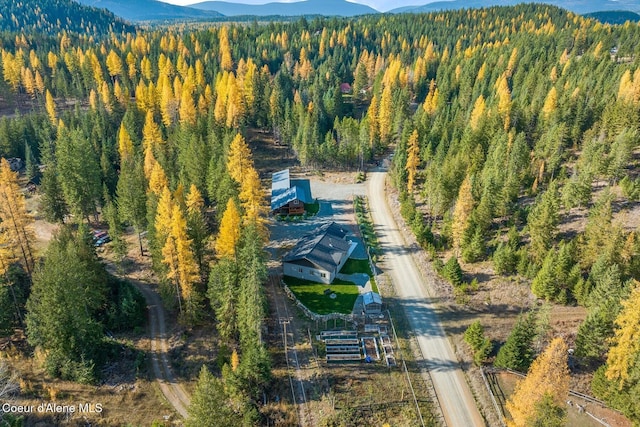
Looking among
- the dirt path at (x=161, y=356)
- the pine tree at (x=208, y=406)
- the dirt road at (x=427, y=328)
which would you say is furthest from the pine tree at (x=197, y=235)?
the dirt road at (x=427, y=328)

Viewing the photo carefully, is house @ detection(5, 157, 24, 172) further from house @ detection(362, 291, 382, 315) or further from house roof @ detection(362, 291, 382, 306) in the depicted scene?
house @ detection(362, 291, 382, 315)

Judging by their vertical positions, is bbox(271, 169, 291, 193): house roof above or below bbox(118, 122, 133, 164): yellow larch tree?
below

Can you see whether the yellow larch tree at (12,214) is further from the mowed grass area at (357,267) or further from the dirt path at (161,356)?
the mowed grass area at (357,267)

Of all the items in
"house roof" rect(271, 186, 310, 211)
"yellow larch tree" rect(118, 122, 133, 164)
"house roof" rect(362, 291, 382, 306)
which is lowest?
"house roof" rect(362, 291, 382, 306)

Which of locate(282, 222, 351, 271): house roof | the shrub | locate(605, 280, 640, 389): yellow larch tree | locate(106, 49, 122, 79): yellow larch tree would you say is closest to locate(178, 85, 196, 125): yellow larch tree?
locate(282, 222, 351, 271): house roof

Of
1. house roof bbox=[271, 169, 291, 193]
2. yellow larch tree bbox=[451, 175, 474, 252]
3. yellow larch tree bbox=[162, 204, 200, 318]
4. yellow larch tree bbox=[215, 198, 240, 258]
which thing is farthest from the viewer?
house roof bbox=[271, 169, 291, 193]

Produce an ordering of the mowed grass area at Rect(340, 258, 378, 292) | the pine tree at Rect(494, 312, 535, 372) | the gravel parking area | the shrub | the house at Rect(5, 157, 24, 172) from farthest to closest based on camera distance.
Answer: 1. the house at Rect(5, 157, 24, 172)
2. the gravel parking area
3. the mowed grass area at Rect(340, 258, 378, 292)
4. the shrub
5. the pine tree at Rect(494, 312, 535, 372)
